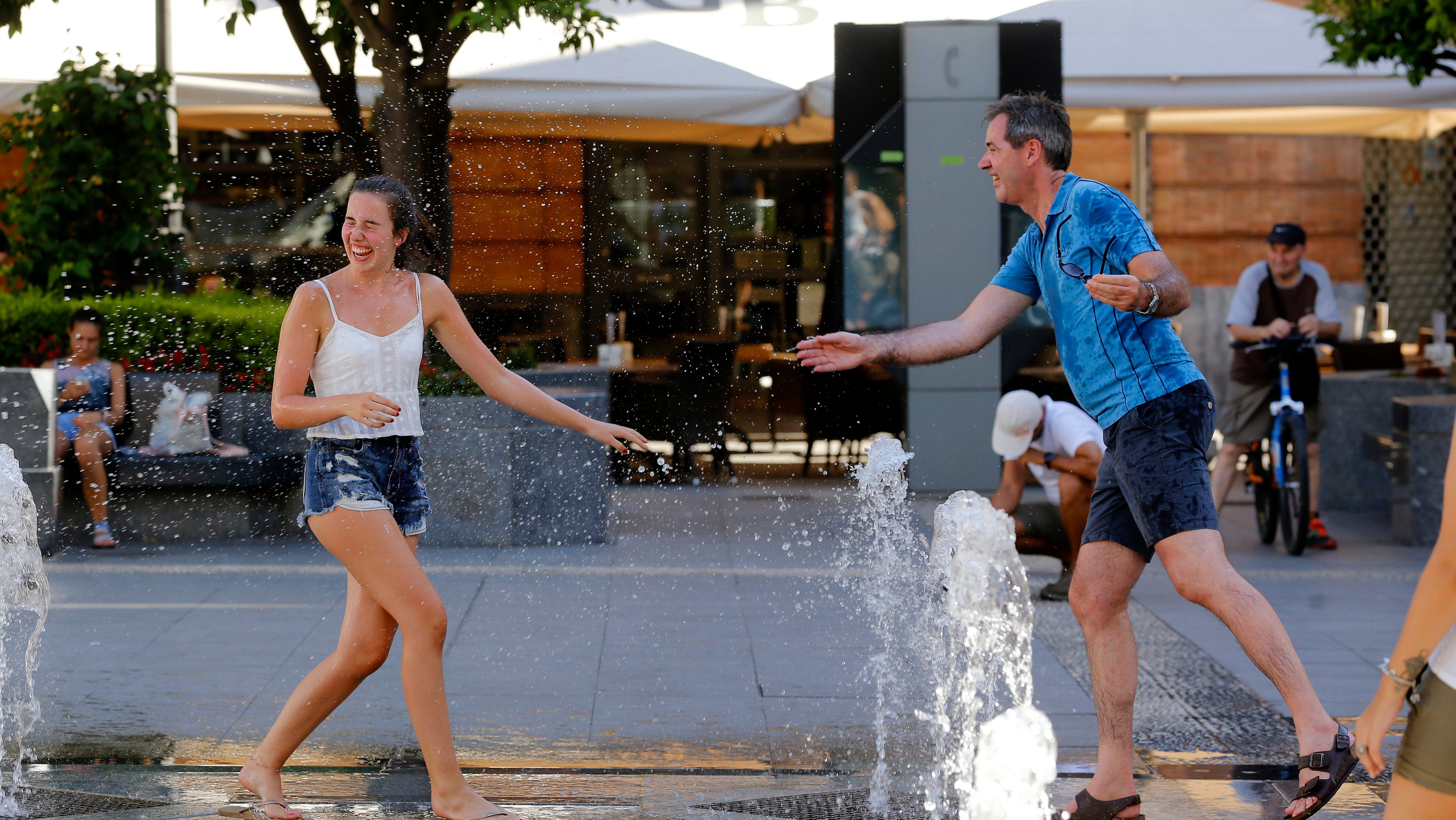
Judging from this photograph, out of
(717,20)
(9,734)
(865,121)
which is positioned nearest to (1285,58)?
(865,121)

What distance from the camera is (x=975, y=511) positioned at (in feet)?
14.0

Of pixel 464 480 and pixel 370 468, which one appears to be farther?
pixel 464 480

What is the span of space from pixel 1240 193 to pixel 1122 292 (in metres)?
11.7

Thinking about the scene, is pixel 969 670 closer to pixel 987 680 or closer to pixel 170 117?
pixel 987 680

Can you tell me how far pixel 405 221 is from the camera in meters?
4.04

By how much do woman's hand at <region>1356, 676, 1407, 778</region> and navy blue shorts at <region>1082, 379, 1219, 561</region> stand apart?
4.86ft

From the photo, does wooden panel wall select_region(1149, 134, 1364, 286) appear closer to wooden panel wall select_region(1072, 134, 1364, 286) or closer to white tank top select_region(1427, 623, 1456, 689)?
wooden panel wall select_region(1072, 134, 1364, 286)

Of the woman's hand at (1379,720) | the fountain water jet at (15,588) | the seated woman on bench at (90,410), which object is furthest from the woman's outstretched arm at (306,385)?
the seated woman on bench at (90,410)

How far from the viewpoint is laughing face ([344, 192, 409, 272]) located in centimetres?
394

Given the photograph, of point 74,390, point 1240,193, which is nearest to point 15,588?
point 74,390

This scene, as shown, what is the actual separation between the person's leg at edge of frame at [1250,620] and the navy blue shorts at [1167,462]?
4 centimetres

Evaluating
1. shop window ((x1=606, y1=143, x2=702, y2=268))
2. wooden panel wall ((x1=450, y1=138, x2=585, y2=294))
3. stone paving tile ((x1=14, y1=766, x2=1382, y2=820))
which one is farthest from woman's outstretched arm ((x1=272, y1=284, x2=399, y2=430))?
shop window ((x1=606, y1=143, x2=702, y2=268))

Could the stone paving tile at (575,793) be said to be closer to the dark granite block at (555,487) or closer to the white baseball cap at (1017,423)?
the white baseball cap at (1017,423)

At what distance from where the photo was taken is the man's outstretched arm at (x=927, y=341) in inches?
162
